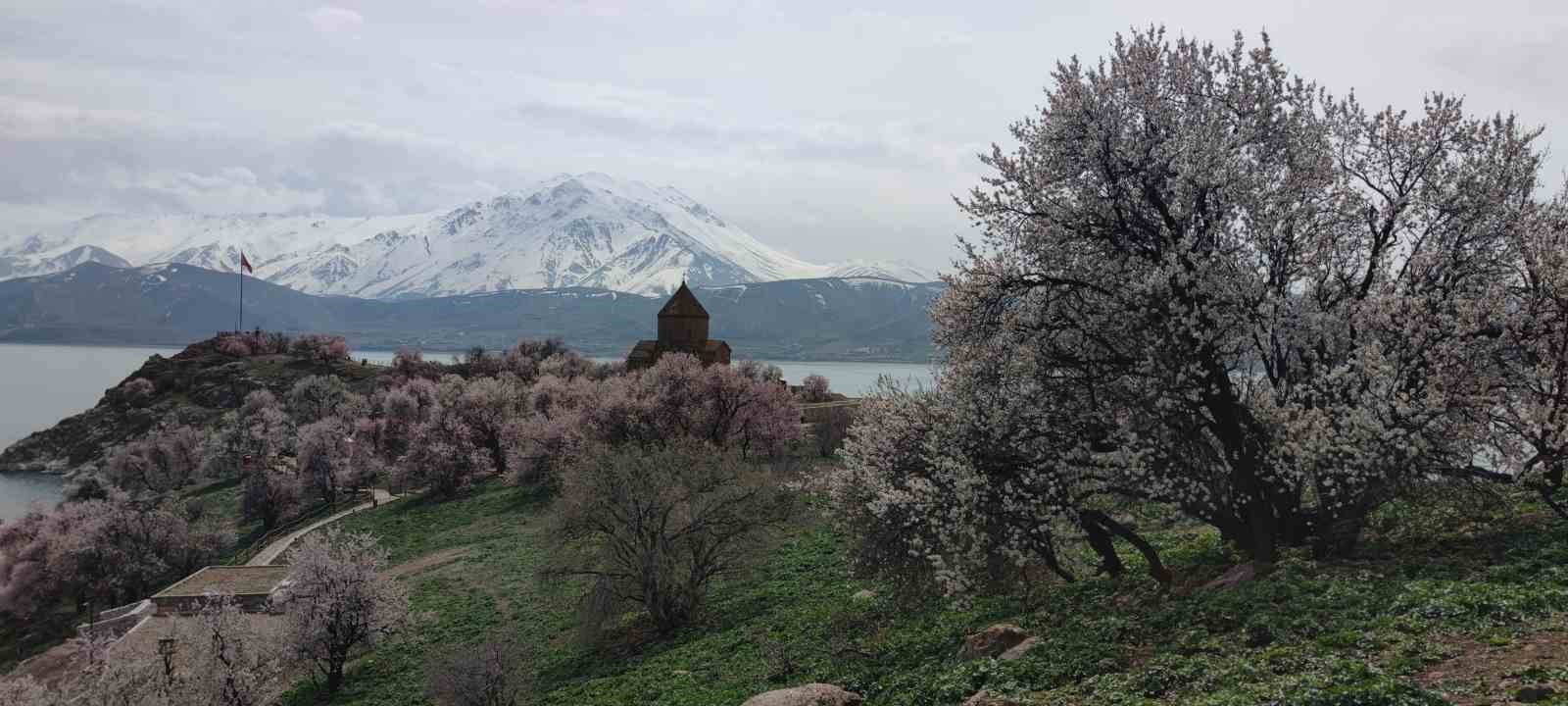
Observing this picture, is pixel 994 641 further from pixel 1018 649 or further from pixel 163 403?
pixel 163 403

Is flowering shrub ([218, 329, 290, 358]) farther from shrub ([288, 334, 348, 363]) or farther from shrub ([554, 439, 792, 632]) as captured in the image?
shrub ([554, 439, 792, 632])

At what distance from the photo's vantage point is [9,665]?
49.6 meters

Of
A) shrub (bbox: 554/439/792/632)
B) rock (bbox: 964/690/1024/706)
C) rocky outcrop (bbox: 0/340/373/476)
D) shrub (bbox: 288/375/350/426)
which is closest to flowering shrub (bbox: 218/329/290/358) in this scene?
rocky outcrop (bbox: 0/340/373/476)

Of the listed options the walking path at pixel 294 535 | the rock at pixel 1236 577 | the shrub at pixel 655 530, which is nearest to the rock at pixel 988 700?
the rock at pixel 1236 577

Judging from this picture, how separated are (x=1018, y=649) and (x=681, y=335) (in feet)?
290

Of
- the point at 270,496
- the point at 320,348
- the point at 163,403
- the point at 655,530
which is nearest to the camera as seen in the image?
the point at 655,530

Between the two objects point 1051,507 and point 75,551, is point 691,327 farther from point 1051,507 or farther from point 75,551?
point 1051,507

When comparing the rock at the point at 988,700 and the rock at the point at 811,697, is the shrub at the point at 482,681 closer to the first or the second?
the rock at the point at 811,697

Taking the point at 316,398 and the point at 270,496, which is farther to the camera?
the point at 316,398

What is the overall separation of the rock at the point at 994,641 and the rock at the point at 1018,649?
0.18m

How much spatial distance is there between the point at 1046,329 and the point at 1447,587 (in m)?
8.17

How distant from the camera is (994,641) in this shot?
18.6 m

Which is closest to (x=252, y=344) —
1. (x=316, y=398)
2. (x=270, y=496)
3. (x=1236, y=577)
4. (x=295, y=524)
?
(x=316, y=398)

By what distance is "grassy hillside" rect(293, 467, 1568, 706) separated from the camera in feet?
41.1
